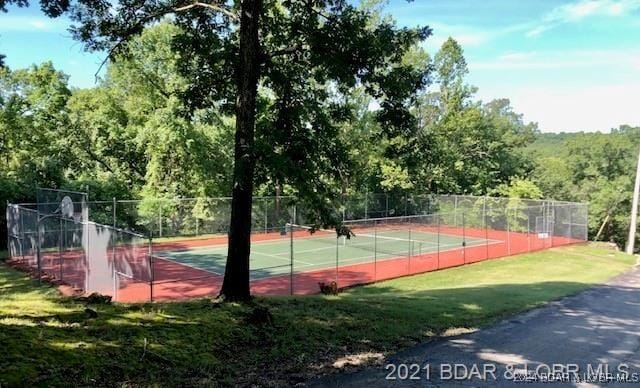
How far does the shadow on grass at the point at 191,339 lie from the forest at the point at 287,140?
6.83 feet

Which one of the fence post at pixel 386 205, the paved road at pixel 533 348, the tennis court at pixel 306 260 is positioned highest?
the fence post at pixel 386 205

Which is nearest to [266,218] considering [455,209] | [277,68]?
[455,209]

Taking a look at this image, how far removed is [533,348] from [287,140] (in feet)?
17.9

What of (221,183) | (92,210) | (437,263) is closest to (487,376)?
(437,263)

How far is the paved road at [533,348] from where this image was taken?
251 inches

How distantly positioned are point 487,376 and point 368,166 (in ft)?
112

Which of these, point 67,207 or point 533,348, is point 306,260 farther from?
point 533,348

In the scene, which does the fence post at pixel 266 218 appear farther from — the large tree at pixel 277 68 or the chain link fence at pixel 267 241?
the large tree at pixel 277 68

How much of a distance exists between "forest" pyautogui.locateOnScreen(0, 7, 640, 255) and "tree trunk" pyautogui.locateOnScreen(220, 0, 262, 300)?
1.11ft

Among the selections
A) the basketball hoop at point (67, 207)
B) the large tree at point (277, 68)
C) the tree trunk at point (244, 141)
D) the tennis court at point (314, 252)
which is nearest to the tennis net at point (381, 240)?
the tennis court at point (314, 252)

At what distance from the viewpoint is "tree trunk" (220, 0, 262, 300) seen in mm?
8438

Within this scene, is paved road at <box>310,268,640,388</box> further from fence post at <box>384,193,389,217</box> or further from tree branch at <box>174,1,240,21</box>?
fence post at <box>384,193,389,217</box>

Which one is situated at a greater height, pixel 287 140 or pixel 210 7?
pixel 210 7

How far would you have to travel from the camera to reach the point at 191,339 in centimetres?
644
